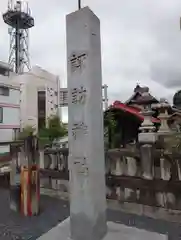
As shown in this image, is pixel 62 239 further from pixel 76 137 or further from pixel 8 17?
pixel 8 17

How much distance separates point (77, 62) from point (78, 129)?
0.88 metres

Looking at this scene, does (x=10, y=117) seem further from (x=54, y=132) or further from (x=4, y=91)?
(x=54, y=132)

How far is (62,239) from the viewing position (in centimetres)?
325

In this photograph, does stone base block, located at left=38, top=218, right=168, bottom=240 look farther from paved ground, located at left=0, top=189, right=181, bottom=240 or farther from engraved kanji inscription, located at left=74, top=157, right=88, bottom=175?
paved ground, located at left=0, top=189, right=181, bottom=240

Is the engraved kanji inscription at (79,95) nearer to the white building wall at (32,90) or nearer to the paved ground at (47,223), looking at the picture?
the paved ground at (47,223)

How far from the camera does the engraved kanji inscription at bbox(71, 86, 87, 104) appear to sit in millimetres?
3312

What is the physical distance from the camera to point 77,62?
3410 mm

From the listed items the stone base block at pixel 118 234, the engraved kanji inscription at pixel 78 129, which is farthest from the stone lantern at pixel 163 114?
the engraved kanji inscription at pixel 78 129

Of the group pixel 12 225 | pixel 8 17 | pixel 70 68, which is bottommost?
pixel 12 225

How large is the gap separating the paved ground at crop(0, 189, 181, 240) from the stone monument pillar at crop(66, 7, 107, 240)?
1.65 metres

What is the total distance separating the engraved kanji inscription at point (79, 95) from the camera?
331 cm

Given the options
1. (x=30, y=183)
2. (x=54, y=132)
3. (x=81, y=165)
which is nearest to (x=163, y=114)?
(x=30, y=183)

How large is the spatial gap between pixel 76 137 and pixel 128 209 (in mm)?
2985

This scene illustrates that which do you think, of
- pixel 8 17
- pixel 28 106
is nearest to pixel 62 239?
pixel 28 106
